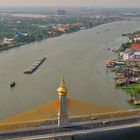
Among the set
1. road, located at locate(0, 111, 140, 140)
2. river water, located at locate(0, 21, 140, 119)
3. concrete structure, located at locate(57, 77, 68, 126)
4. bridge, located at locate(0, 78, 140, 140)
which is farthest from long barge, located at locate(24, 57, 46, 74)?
concrete structure, located at locate(57, 77, 68, 126)

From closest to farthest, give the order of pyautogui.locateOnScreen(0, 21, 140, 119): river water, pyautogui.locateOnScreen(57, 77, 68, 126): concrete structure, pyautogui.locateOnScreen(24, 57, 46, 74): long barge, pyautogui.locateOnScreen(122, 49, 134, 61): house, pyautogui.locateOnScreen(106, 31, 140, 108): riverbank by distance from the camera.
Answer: pyautogui.locateOnScreen(57, 77, 68, 126): concrete structure, pyautogui.locateOnScreen(0, 21, 140, 119): river water, pyautogui.locateOnScreen(106, 31, 140, 108): riverbank, pyautogui.locateOnScreen(24, 57, 46, 74): long barge, pyautogui.locateOnScreen(122, 49, 134, 61): house

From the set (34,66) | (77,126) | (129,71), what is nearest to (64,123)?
(77,126)

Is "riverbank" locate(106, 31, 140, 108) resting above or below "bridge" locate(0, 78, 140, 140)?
below

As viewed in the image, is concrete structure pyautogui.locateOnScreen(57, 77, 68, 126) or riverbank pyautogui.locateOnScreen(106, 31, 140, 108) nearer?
concrete structure pyautogui.locateOnScreen(57, 77, 68, 126)

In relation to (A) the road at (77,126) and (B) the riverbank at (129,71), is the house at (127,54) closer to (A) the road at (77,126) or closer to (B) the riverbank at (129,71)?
(B) the riverbank at (129,71)

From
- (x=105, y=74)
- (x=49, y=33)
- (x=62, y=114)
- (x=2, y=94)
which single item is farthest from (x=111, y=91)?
(x=49, y=33)

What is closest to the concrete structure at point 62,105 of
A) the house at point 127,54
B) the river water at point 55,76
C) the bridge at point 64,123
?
the bridge at point 64,123

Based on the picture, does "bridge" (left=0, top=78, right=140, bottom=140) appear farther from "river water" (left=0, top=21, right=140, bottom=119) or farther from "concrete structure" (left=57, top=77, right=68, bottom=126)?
"river water" (left=0, top=21, right=140, bottom=119)
